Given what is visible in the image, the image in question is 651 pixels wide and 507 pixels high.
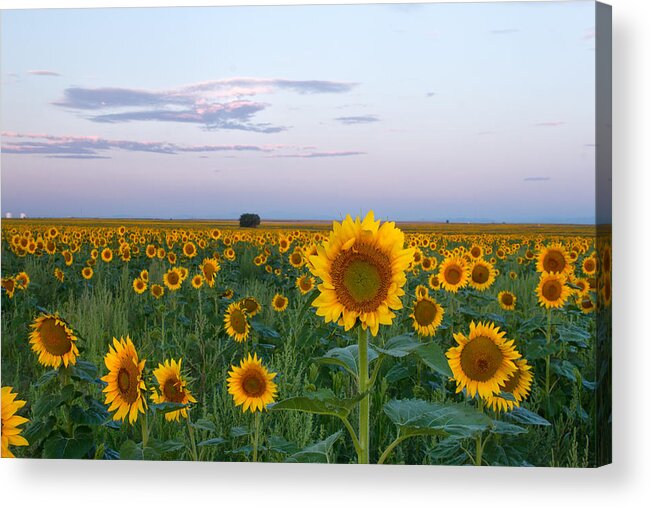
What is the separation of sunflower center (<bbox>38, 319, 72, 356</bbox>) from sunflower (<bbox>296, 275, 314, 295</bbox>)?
3.26ft

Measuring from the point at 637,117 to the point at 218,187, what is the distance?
5.70 ft

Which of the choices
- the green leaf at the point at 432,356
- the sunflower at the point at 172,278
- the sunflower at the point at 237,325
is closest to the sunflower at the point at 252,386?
the sunflower at the point at 237,325

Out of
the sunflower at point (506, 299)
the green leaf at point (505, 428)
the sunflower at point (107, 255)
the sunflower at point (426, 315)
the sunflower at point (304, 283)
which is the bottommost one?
the green leaf at point (505, 428)

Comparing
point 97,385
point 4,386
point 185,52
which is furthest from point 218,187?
point 4,386

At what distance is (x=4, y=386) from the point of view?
4.15 m

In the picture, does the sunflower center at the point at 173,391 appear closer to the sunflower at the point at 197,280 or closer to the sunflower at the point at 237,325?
the sunflower at the point at 237,325

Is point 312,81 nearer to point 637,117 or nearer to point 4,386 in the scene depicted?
point 637,117

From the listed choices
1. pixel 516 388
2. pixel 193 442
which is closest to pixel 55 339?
pixel 193 442

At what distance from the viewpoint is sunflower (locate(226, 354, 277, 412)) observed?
3971 millimetres

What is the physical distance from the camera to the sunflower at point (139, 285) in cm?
417

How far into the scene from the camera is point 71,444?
3977 millimetres

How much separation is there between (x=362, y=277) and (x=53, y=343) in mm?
1453

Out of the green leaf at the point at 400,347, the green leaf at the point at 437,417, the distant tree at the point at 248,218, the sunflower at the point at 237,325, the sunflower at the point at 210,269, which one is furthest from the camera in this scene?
the sunflower at the point at 210,269

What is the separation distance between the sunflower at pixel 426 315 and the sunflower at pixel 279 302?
0.55 m
